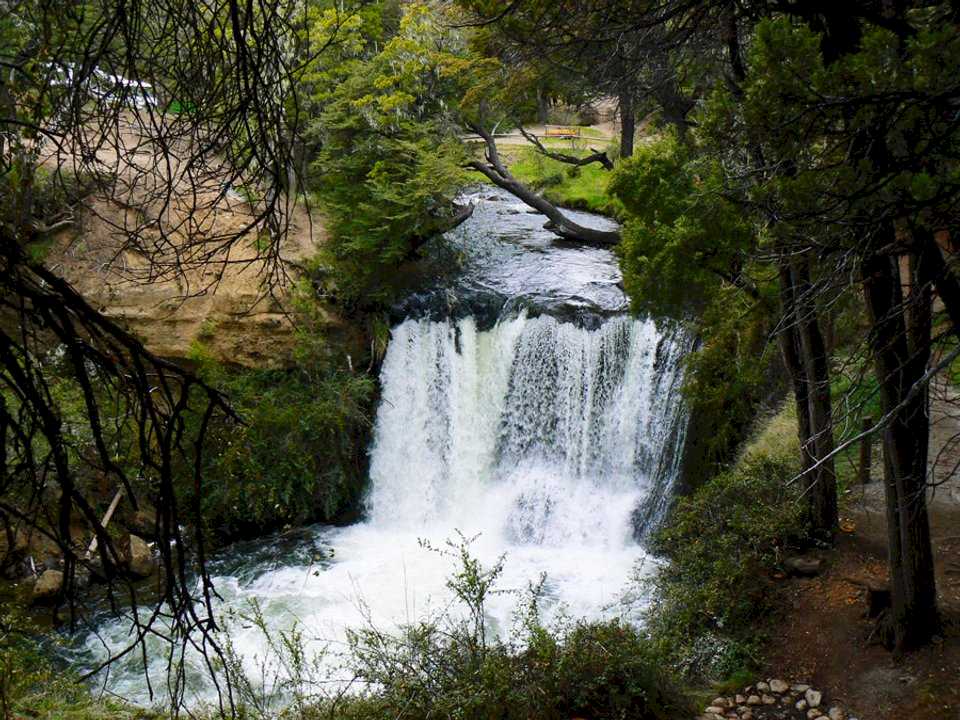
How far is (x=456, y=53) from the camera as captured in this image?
576 inches

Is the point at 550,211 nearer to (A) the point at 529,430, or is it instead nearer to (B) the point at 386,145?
(B) the point at 386,145

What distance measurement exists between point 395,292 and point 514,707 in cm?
1012

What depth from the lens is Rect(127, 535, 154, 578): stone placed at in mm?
10945

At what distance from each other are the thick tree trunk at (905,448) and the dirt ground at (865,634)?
7.6 inches

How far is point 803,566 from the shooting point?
8.03 meters

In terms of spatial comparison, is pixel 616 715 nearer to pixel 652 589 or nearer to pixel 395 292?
pixel 652 589

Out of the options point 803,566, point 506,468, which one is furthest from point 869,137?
point 506,468

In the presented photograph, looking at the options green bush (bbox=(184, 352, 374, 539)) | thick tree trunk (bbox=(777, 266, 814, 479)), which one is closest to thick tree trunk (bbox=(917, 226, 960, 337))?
thick tree trunk (bbox=(777, 266, 814, 479))

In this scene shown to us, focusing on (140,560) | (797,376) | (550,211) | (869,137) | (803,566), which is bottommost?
(140,560)

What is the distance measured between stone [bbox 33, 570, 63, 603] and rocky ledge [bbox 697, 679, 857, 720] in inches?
308

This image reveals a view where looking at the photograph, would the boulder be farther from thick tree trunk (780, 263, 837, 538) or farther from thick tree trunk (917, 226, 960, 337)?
thick tree trunk (917, 226, 960, 337)

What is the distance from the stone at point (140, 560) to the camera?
1095 centimetres

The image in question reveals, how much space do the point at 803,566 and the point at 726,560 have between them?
2.40 feet

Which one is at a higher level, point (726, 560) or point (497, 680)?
point (497, 680)
